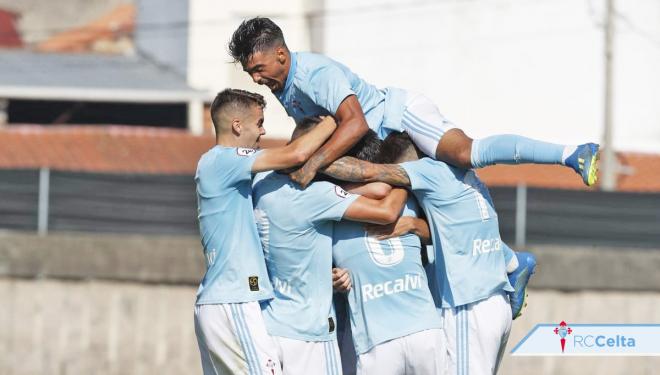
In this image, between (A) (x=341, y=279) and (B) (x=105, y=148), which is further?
(B) (x=105, y=148)

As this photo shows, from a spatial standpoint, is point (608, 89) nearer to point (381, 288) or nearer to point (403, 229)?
point (403, 229)

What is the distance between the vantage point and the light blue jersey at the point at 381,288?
753 centimetres

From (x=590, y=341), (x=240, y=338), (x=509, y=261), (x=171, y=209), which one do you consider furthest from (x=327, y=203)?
(x=171, y=209)

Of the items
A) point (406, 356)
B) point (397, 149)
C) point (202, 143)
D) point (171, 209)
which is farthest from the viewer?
point (202, 143)

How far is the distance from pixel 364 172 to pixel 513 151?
0.85 metres

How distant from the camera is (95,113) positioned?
115 feet

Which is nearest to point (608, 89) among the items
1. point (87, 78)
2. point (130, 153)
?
point (130, 153)

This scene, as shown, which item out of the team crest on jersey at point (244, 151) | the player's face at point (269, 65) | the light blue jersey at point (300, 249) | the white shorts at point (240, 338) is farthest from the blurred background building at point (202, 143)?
the white shorts at point (240, 338)

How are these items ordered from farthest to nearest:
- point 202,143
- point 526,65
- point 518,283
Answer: point 526,65 < point 202,143 < point 518,283

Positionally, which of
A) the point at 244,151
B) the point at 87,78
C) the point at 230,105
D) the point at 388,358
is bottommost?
the point at 388,358

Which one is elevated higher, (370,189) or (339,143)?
(339,143)

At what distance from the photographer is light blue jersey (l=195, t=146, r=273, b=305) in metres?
7.44

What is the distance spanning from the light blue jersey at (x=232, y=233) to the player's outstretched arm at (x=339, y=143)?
0.30 meters

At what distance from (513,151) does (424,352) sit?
1240 mm
